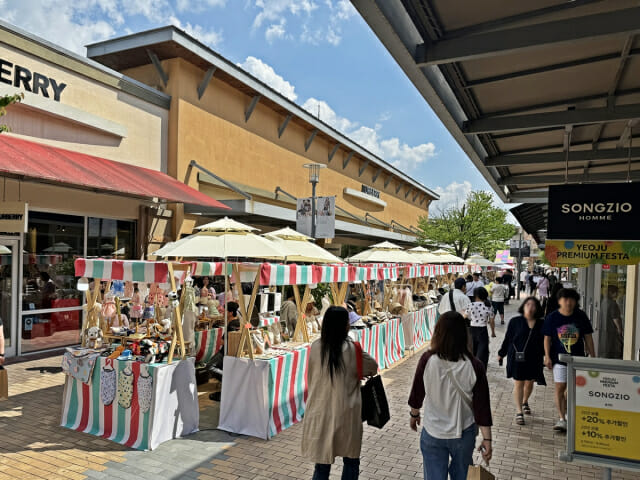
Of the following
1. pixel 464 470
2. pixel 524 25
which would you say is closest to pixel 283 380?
pixel 464 470

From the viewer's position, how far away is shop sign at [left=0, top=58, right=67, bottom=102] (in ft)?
32.4

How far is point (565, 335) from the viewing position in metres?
5.85

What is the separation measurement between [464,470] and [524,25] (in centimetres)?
304

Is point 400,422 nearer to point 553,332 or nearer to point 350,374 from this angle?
point 553,332

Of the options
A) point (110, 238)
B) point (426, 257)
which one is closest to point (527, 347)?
point (426, 257)

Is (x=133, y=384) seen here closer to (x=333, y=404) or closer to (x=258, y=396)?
(x=258, y=396)

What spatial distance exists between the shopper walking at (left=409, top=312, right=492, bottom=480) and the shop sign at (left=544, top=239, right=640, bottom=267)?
2.02 metres

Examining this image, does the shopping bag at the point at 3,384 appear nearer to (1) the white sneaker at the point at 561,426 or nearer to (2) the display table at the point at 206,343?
(2) the display table at the point at 206,343

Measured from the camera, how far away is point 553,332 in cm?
604

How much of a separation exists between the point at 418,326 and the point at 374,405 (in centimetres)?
912

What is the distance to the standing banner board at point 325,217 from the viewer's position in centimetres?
1510

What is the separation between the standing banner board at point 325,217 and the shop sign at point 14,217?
826 cm

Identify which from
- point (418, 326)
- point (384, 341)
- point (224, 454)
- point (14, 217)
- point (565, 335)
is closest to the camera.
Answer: point (224, 454)

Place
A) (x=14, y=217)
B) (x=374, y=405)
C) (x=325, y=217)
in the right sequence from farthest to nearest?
1. (x=325, y=217)
2. (x=14, y=217)
3. (x=374, y=405)
